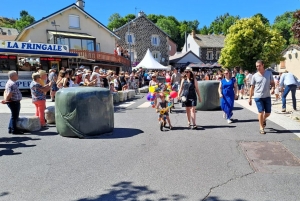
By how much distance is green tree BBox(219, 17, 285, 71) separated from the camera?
3469cm

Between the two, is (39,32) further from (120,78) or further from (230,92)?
(230,92)

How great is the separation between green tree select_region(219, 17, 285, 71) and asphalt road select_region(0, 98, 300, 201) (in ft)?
98.7

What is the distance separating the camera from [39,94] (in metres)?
7.33

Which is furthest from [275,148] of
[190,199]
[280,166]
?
[190,199]

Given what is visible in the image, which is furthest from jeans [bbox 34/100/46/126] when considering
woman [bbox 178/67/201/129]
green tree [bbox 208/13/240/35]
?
green tree [bbox 208/13/240/35]

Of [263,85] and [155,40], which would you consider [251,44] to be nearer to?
[155,40]

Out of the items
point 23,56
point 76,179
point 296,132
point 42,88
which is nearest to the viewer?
point 76,179

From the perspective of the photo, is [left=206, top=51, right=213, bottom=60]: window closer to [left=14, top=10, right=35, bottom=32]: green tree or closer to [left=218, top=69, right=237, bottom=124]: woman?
[left=218, top=69, right=237, bottom=124]: woman

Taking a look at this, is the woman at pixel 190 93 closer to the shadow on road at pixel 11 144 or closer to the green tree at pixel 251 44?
the shadow on road at pixel 11 144

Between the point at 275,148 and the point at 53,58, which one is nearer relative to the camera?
the point at 275,148

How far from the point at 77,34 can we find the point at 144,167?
88.6 ft

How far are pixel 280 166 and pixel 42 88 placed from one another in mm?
5964

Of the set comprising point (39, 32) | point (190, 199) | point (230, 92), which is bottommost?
point (190, 199)

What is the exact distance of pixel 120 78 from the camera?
54.5 ft
